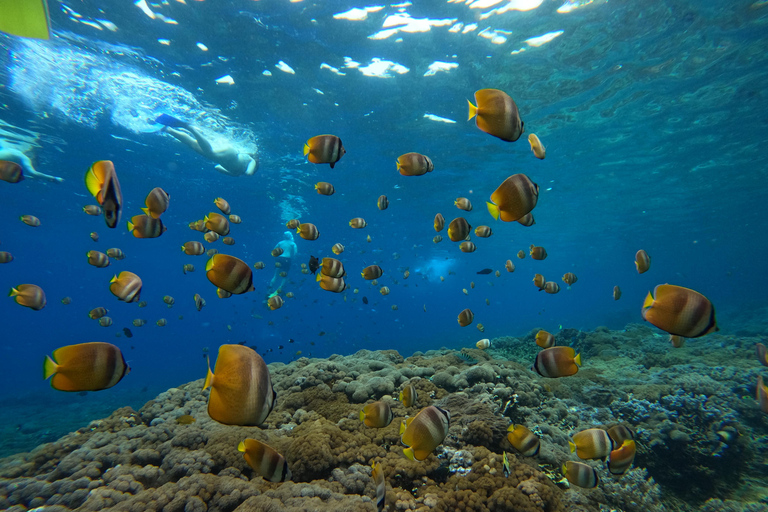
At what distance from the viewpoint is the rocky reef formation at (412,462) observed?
4070mm

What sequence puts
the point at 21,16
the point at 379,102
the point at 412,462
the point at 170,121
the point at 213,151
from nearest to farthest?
the point at 21,16, the point at 412,462, the point at 379,102, the point at 170,121, the point at 213,151

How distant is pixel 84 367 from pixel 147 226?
2627 millimetres

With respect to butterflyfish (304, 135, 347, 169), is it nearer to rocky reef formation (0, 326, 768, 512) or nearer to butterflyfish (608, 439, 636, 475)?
rocky reef formation (0, 326, 768, 512)

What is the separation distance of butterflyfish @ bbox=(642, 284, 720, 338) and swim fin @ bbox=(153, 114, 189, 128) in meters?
21.8

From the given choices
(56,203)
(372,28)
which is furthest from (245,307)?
(372,28)

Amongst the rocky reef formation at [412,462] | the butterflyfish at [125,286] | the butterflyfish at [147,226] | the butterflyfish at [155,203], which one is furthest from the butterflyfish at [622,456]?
the butterflyfish at [155,203]

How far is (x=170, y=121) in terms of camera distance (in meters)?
18.2

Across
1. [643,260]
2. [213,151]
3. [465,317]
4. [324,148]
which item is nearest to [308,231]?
[324,148]

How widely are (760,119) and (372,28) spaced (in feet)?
76.9

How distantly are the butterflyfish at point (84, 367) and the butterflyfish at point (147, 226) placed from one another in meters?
2.31

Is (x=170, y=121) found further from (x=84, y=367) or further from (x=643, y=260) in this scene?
(x=643, y=260)

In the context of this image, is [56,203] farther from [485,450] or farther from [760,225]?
[760,225]

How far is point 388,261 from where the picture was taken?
201 ft

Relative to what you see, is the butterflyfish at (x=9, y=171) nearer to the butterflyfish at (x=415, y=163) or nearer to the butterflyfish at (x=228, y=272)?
the butterflyfish at (x=228, y=272)
